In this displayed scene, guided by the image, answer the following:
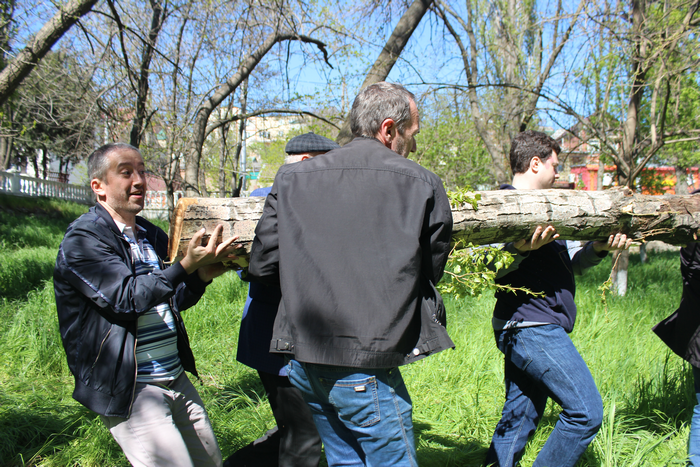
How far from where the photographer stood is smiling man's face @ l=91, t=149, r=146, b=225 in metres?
2.09

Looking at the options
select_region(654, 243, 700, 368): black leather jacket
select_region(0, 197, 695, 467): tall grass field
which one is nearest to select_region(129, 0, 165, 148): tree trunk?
select_region(0, 197, 695, 467): tall grass field

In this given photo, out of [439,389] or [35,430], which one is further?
[439,389]

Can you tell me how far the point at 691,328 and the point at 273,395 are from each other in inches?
94.4

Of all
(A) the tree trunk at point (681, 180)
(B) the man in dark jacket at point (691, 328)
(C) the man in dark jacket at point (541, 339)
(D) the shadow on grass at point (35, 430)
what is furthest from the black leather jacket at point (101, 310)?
(A) the tree trunk at point (681, 180)

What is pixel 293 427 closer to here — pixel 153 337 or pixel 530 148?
pixel 153 337

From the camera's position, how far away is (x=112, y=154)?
2096 millimetres

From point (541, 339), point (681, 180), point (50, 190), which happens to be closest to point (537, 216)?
point (541, 339)

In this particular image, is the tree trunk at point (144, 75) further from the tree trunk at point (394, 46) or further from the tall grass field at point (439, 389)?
the tree trunk at point (394, 46)

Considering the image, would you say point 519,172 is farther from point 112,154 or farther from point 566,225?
point 112,154

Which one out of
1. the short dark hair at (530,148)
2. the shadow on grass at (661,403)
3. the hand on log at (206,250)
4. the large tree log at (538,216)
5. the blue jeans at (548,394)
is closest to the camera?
the hand on log at (206,250)

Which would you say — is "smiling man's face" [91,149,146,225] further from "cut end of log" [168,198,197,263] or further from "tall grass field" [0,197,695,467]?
"tall grass field" [0,197,695,467]

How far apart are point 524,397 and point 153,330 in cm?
200

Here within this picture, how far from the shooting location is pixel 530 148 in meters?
2.60

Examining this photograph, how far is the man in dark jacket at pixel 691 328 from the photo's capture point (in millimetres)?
2486
